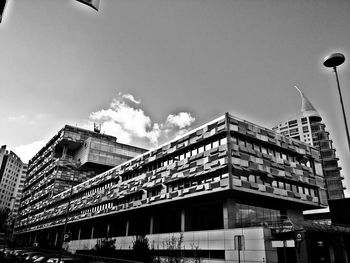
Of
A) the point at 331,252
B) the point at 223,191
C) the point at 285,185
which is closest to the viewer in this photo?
the point at 223,191

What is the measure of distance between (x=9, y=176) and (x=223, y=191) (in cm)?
16288

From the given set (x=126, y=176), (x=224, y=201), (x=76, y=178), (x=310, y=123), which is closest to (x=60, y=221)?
(x=76, y=178)

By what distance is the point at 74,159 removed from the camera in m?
91.1

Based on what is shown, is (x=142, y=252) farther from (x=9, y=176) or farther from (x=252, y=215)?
(x=9, y=176)

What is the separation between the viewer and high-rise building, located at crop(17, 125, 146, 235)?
8412 centimetres

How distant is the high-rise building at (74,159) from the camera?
84.1m

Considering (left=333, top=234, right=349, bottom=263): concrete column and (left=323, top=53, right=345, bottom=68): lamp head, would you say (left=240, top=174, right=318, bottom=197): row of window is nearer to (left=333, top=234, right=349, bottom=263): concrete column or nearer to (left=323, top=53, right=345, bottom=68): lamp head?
(left=333, top=234, right=349, bottom=263): concrete column

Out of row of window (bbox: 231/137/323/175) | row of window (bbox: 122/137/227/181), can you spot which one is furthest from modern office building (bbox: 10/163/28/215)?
row of window (bbox: 231/137/323/175)

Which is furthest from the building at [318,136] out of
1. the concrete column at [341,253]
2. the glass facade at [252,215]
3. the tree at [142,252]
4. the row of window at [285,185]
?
the tree at [142,252]

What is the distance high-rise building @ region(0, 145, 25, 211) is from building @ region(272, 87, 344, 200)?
140 meters

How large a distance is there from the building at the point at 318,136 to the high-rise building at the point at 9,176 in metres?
140

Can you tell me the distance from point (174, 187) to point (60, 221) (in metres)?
45.2

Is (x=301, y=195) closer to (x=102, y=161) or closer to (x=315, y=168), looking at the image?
(x=315, y=168)

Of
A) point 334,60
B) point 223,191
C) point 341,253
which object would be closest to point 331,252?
point 341,253
